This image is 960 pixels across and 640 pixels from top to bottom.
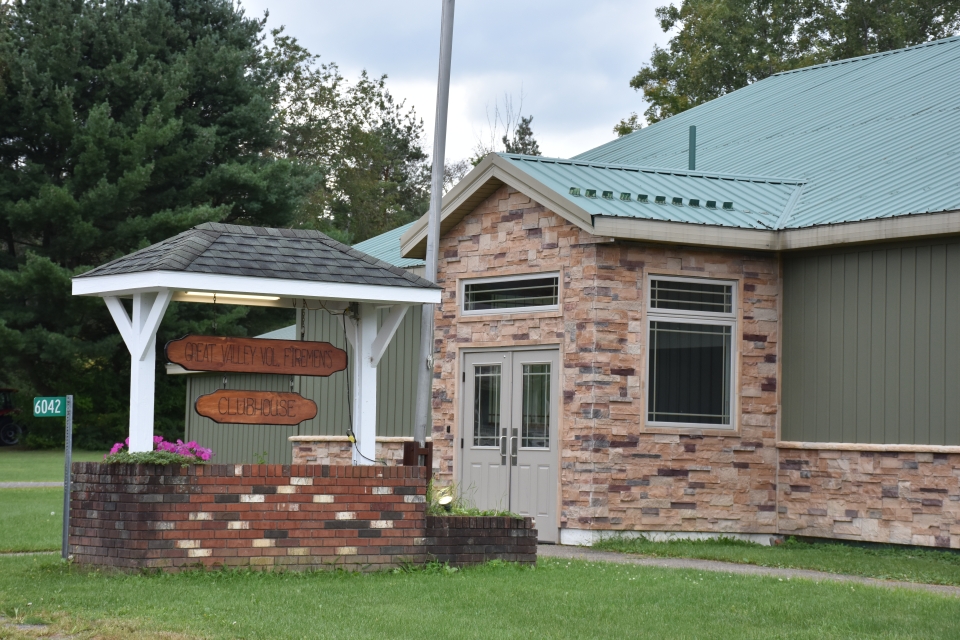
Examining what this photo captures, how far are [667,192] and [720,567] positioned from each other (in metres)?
4.90

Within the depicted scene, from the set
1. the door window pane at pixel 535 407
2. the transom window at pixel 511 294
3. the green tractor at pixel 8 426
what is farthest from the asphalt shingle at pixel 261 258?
the green tractor at pixel 8 426

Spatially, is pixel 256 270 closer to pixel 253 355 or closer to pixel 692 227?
pixel 253 355

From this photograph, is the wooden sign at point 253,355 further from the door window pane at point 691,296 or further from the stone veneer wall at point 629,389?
the door window pane at point 691,296

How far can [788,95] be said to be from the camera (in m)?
20.2

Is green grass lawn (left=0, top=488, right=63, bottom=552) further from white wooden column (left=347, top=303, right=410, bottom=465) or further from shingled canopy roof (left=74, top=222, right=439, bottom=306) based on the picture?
white wooden column (left=347, top=303, right=410, bottom=465)

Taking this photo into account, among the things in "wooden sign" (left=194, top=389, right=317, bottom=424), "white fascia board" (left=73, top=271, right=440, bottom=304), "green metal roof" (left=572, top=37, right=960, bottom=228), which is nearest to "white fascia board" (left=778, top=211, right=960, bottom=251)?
"green metal roof" (left=572, top=37, right=960, bottom=228)

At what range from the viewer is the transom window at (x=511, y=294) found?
14.9 m

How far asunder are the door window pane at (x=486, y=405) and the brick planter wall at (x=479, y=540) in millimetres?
4196

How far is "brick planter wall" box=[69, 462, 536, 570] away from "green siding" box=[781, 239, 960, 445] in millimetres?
4991

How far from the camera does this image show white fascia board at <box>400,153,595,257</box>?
14180mm

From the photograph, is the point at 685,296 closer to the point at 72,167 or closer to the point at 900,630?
the point at 900,630

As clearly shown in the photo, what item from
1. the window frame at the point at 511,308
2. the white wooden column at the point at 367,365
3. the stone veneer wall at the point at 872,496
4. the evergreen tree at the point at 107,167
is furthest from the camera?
the evergreen tree at the point at 107,167

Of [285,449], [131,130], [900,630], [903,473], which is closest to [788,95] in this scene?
[903,473]

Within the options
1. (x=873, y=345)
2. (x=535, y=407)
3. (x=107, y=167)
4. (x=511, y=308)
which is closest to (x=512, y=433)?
(x=535, y=407)
